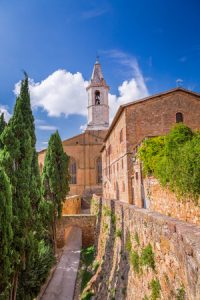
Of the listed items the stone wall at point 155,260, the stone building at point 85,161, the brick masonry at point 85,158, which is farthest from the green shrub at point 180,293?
the brick masonry at point 85,158

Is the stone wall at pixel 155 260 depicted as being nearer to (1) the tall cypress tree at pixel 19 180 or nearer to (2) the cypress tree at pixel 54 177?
(1) the tall cypress tree at pixel 19 180

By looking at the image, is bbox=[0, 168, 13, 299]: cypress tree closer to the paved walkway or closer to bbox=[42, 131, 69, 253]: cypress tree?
the paved walkway

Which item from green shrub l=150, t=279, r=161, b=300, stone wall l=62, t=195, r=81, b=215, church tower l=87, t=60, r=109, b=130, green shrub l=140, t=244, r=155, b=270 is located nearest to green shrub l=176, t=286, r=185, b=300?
green shrub l=150, t=279, r=161, b=300

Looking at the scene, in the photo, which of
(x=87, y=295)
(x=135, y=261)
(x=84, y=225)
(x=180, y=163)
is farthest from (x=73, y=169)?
(x=135, y=261)

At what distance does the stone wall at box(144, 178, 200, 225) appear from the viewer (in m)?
7.68

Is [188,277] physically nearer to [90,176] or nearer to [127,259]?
[127,259]

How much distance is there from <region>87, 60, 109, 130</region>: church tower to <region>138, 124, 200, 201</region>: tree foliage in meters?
36.3

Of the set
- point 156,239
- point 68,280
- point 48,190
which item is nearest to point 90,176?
point 48,190

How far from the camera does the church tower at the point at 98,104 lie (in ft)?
158

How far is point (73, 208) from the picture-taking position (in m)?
32.5

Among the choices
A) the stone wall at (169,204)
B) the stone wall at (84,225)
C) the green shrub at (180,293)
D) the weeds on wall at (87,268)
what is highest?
the stone wall at (169,204)

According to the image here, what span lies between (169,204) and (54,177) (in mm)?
12197

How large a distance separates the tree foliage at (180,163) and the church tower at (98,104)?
119 ft

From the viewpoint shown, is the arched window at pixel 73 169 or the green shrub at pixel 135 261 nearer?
the green shrub at pixel 135 261
